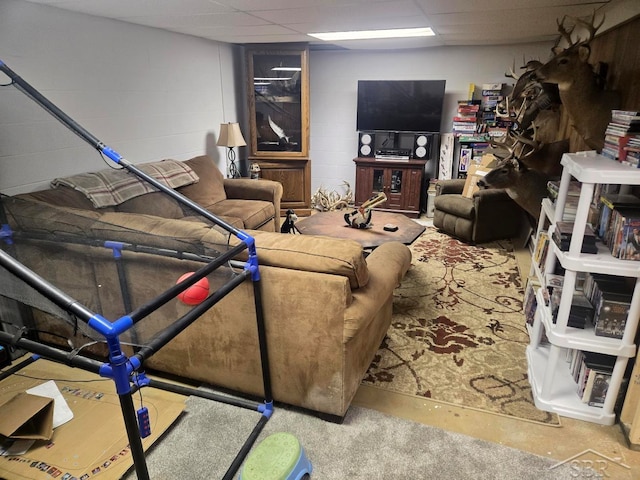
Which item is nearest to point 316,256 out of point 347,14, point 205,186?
point 347,14

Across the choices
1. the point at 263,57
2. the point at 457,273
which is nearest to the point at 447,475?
the point at 457,273

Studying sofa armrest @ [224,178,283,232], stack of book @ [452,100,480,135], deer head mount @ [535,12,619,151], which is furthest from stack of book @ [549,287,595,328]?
stack of book @ [452,100,480,135]

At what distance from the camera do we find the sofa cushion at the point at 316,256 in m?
1.88

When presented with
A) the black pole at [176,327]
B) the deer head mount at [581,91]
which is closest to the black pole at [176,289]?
the black pole at [176,327]

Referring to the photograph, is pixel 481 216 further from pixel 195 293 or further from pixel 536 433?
pixel 195 293

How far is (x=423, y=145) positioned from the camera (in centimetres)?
558

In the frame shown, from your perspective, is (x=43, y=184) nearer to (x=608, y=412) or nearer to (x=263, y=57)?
(x=263, y=57)

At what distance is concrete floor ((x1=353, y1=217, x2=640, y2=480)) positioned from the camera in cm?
187

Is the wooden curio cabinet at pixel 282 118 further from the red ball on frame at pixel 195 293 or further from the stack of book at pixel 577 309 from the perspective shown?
the red ball on frame at pixel 195 293

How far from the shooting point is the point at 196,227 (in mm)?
1959

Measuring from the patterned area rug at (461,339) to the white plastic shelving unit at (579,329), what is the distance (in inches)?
4.5

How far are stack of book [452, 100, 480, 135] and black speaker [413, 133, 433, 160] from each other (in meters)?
0.36

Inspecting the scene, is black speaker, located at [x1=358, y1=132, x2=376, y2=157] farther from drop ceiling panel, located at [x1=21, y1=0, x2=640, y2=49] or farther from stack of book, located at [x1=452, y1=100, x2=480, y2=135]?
drop ceiling panel, located at [x1=21, y1=0, x2=640, y2=49]

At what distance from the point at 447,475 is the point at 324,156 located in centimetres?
506
